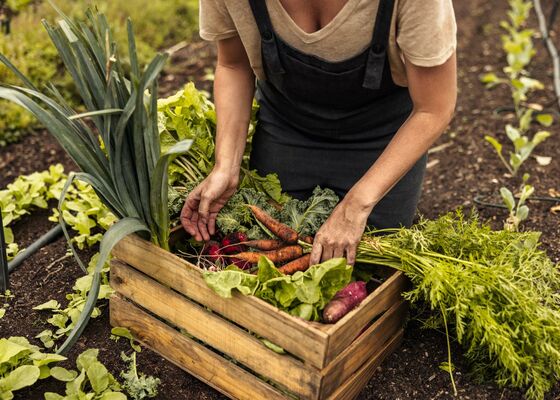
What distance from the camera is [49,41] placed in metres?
4.07

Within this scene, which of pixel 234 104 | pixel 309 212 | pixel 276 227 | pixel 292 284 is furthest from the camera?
pixel 234 104

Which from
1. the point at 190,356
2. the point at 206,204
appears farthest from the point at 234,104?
the point at 190,356

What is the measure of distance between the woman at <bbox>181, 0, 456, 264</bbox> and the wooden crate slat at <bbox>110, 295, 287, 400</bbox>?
12.9 inches

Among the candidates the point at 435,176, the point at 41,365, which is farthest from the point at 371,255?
the point at 435,176

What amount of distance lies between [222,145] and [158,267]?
20.4 inches

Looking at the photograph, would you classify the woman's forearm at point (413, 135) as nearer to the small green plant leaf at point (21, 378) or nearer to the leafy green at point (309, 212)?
the leafy green at point (309, 212)

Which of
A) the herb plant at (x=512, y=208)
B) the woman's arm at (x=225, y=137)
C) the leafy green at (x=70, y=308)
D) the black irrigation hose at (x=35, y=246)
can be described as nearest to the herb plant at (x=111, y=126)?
the woman's arm at (x=225, y=137)

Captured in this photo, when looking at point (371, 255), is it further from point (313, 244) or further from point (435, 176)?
point (435, 176)

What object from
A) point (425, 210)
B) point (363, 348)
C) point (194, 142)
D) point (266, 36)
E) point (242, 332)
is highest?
point (266, 36)

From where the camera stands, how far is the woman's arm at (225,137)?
7.04 feet

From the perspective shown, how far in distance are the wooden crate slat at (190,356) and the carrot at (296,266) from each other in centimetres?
32

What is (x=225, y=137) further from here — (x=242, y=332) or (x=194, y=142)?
(x=242, y=332)

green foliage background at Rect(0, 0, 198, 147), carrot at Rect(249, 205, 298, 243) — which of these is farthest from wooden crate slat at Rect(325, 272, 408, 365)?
green foliage background at Rect(0, 0, 198, 147)

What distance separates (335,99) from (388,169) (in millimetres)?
423
